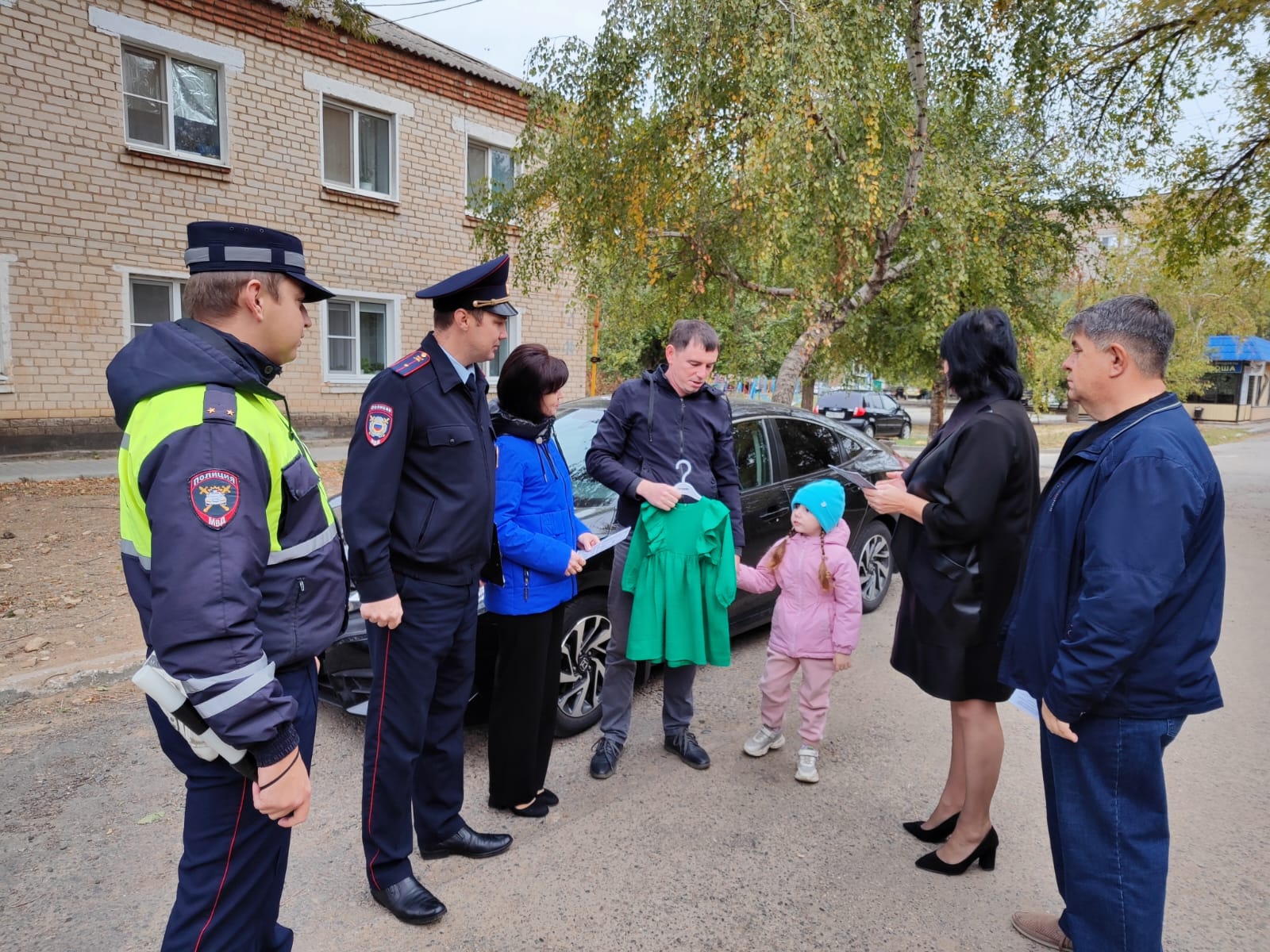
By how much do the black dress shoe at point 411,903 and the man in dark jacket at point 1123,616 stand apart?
195 cm

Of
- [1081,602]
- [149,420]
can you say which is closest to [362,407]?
[149,420]

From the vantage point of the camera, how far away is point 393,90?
14.5 m

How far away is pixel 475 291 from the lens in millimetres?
2775

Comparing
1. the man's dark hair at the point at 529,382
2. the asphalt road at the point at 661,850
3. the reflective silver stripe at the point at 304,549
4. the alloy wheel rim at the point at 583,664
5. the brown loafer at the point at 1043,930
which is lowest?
the asphalt road at the point at 661,850

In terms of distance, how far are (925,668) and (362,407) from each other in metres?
2.22

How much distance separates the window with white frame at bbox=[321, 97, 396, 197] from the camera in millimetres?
14031

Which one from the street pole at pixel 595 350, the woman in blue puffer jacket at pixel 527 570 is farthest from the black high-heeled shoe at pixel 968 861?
the street pole at pixel 595 350

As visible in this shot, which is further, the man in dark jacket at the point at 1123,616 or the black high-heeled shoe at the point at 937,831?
the black high-heeled shoe at the point at 937,831

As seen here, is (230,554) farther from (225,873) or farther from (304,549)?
(225,873)

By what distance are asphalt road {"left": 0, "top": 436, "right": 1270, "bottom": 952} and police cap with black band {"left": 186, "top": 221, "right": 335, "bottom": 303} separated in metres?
2.10

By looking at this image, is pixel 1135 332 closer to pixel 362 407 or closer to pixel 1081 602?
pixel 1081 602

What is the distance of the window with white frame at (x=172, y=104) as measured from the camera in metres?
11.9

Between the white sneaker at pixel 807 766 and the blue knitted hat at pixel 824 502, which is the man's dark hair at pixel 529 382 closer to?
the blue knitted hat at pixel 824 502

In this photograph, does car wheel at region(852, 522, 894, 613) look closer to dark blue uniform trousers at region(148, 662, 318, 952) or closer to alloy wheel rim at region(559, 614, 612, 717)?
alloy wheel rim at region(559, 614, 612, 717)
